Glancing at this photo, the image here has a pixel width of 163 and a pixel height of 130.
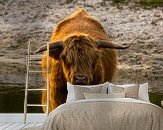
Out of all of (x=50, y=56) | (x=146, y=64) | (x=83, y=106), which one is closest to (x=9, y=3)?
(x=50, y=56)

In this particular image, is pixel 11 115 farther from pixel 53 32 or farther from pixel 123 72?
pixel 123 72

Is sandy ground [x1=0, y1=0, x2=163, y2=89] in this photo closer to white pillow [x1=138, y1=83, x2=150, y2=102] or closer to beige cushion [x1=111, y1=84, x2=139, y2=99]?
white pillow [x1=138, y1=83, x2=150, y2=102]

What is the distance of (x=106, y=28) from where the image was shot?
193 inches

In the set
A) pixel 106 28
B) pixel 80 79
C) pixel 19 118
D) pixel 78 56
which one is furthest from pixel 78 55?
pixel 19 118

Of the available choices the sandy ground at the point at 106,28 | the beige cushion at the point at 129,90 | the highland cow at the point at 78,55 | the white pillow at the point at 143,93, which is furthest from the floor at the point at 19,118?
the white pillow at the point at 143,93

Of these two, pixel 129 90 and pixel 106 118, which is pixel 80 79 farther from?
pixel 106 118

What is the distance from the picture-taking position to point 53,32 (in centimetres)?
494

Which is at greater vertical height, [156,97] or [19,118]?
[156,97]

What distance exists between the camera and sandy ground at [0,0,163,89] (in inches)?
191

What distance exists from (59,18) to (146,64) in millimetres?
1235

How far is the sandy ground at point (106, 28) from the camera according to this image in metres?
4.85

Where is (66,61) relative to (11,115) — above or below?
above

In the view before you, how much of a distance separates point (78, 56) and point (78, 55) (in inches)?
0.5

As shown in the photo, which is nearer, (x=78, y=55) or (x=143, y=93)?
(x=143, y=93)
